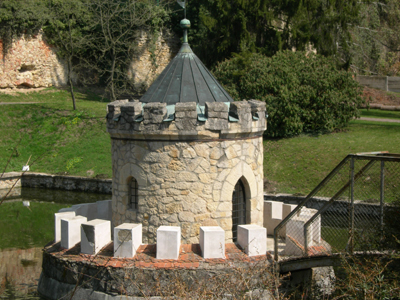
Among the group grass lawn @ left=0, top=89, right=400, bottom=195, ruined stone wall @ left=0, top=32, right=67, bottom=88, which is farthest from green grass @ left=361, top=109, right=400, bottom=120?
ruined stone wall @ left=0, top=32, right=67, bottom=88

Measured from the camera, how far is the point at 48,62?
31.6 m

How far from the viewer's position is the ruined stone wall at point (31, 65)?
1187 inches

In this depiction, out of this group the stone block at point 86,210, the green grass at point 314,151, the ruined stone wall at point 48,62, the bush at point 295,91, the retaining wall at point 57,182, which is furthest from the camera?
the ruined stone wall at point 48,62

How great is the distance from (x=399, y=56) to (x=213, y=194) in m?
34.6

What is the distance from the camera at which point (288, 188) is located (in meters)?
18.3

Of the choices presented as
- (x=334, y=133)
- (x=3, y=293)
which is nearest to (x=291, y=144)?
(x=334, y=133)

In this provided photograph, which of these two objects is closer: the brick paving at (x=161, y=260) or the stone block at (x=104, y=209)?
the brick paving at (x=161, y=260)

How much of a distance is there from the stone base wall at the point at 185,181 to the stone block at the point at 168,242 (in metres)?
0.69

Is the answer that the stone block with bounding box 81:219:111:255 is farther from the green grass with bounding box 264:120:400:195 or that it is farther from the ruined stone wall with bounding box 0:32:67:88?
the ruined stone wall with bounding box 0:32:67:88

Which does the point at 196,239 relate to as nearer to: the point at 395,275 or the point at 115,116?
the point at 115,116

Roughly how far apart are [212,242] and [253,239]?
2.48 feet

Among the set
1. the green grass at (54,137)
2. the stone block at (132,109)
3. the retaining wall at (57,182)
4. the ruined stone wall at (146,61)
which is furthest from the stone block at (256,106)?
the ruined stone wall at (146,61)

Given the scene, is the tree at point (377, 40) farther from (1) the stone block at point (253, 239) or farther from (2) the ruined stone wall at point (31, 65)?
(1) the stone block at point (253, 239)

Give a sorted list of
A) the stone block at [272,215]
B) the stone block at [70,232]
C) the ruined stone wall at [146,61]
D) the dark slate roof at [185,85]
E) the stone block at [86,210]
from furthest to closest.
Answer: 1. the ruined stone wall at [146,61]
2. the stone block at [272,215]
3. the stone block at [86,210]
4. the dark slate roof at [185,85]
5. the stone block at [70,232]
